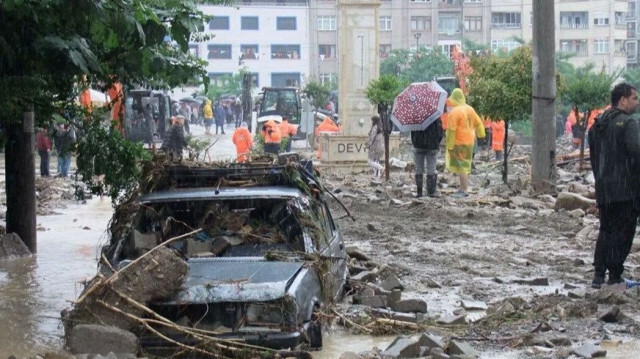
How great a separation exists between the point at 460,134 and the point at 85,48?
10326mm

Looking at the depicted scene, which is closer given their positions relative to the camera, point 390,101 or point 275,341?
point 275,341

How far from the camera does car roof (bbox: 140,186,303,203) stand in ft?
28.3

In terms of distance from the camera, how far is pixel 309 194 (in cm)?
912

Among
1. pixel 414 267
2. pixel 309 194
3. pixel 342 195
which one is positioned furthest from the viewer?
pixel 342 195

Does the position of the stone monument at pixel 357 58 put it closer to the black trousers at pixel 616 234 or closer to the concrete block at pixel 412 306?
the black trousers at pixel 616 234

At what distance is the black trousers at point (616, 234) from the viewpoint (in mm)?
10070

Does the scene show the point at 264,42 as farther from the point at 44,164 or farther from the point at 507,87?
the point at 507,87

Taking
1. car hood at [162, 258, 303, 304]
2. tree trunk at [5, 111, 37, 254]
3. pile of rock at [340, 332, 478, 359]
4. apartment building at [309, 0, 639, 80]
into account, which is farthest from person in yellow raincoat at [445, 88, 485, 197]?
apartment building at [309, 0, 639, 80]

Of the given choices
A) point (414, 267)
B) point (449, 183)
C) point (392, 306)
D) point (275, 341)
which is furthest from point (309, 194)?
point (449, 183)

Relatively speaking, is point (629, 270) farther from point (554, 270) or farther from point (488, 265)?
point (488, 265)

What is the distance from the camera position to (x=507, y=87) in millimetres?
20578

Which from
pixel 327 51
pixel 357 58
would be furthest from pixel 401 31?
pixel 357 58

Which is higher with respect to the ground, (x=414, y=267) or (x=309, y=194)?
(x=309, y=194)

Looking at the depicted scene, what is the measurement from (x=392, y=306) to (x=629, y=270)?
315 centimetres
